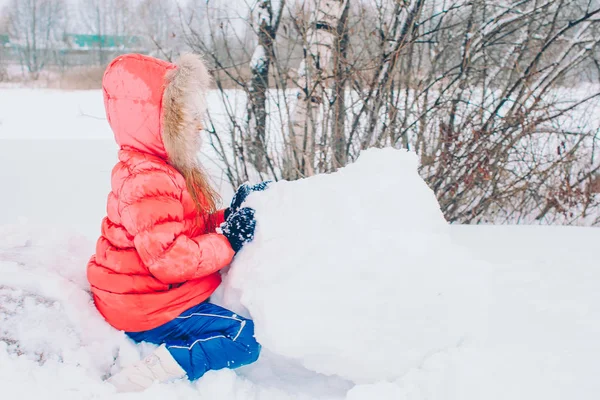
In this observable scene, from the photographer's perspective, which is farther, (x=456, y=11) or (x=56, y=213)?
(x=56, y=213)

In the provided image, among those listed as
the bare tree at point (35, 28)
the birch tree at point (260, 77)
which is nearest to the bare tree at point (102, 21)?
the bare tree at point (35, 28)

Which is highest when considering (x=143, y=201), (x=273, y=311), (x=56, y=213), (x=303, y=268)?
(x=143, y=201)

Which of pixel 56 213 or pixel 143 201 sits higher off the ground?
pixel 143 201

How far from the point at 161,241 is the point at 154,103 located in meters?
0.53

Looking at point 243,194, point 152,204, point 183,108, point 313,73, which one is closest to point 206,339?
point 152,204

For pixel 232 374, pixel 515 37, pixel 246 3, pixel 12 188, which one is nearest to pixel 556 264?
pixel 232 374

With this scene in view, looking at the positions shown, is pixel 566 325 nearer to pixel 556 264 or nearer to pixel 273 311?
pixel 556 264

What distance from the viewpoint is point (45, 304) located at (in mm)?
1709

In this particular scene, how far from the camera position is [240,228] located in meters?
1.81

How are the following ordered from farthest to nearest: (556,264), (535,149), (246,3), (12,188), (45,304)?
(12,188) → (535,149) → (246,3) → (556,264) → (45,304)

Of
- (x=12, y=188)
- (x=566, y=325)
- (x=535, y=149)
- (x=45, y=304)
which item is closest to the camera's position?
(x=45, y=304)

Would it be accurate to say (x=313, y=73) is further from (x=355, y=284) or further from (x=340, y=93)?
(x=355, y=284)

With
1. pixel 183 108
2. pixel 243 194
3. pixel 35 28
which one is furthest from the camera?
pixel 35 28

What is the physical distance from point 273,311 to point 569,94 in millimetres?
4141
